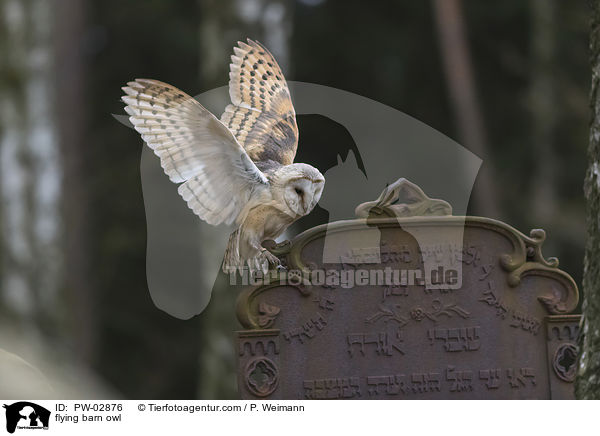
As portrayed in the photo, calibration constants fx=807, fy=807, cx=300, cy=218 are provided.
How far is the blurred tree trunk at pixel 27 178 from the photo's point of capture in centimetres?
569

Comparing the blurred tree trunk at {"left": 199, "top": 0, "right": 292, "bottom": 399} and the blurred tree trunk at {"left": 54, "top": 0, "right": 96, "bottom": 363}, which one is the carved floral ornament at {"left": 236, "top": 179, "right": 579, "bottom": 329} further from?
the blurred tree trunk at {"left": 54, "top": 0, "right": 96, "bottom": 363}

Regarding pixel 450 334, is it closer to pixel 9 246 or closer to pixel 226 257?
pixel 226 257

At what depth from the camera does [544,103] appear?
348 inches

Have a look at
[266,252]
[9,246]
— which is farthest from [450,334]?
[9,246]

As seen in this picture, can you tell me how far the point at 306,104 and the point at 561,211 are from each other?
448cm

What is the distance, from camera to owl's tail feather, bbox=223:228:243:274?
3.04m

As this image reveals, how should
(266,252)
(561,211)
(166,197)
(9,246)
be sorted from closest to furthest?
1. (266,252)
2. (9,246)
3. (166,197)
4. (561,211)

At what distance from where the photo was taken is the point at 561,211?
29.8ft

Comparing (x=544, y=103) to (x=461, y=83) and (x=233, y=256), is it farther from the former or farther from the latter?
(x=233, y=256)

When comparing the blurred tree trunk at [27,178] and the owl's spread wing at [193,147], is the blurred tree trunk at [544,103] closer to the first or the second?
the blurred tree trunk at [27,178]

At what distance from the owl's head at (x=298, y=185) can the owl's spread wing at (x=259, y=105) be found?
1.21 ft

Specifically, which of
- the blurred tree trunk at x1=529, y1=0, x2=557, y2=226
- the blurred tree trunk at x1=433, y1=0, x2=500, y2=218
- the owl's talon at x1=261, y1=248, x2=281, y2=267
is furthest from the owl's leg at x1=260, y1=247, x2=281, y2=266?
the blurred tree trunk at x1=529, y1=0, x2=557, y2=226

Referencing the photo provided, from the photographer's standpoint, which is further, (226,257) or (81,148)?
(81,148)
